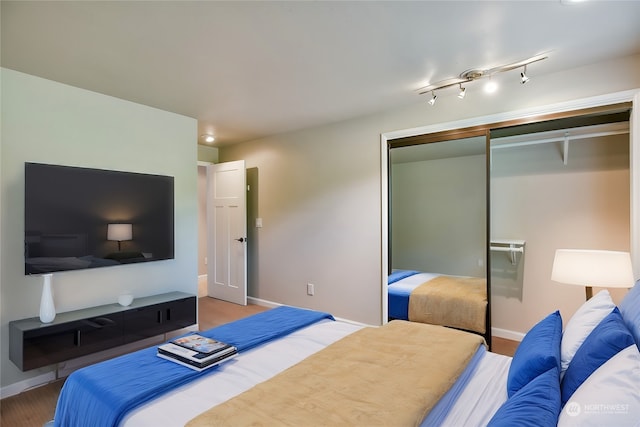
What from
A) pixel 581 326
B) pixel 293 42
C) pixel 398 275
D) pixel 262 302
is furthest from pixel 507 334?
pixel 293 42

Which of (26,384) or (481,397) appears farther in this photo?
(26,384)

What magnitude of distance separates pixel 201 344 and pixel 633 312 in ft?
6.49

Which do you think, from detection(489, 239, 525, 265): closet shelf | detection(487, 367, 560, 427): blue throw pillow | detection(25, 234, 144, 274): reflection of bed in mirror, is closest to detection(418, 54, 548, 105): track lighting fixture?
detection(489, 239, 525, 265): closet shelf

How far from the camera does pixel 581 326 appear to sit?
1431mm

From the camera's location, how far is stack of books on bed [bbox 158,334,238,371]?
162cm

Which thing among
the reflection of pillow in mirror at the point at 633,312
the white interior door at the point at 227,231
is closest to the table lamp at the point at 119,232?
the white interior door at the point at 227,231

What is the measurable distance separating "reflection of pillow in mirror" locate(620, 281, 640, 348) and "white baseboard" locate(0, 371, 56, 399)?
12.2 feet

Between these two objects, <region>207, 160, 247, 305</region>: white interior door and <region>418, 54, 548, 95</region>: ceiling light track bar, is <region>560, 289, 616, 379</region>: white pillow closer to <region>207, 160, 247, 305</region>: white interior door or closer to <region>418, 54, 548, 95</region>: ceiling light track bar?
<region>418, 54, 548, 95</region>: ceiling light track bar

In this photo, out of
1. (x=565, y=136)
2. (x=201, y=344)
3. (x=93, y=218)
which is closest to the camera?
(x=201, y=344)

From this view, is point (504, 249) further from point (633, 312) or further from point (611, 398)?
point (611, 398)

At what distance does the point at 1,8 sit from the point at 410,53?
95.8 inches

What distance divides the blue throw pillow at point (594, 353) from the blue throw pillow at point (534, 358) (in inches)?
2.8

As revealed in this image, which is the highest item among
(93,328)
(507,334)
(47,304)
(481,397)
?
(47,304)

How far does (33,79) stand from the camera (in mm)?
2645
